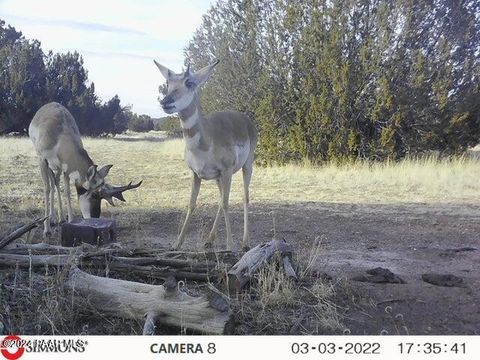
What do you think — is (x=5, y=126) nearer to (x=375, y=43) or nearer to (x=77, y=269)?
(x=77, y=269)

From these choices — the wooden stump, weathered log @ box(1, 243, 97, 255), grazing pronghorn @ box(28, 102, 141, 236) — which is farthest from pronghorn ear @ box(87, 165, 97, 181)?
weathered log @ box(1, 243, 97, 255)

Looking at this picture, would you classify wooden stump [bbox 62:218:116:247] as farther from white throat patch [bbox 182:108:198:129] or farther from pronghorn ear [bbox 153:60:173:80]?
pronghorn ear [bbox 153:60:173:80]

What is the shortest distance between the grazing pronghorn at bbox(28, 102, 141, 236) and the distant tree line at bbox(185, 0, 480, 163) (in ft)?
14.9

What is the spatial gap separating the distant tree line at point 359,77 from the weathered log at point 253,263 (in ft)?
22.3

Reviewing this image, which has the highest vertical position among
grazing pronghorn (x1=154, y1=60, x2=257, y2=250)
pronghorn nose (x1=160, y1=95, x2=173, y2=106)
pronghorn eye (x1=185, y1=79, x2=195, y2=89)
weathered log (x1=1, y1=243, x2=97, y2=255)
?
pronghorn eye (x1=185, y1=79, x2=195, y2=89)

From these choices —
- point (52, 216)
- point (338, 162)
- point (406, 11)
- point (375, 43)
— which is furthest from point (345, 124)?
point (52, 216)

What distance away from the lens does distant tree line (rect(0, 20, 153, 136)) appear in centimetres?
417

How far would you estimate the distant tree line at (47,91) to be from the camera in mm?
4165

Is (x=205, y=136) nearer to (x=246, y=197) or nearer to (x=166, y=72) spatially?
(x=166, y=72)

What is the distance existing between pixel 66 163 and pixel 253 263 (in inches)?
110

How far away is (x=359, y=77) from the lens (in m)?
10.4

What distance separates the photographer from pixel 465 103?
10.5 meters

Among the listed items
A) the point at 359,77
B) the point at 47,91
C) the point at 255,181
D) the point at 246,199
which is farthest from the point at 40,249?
the point at 359,77

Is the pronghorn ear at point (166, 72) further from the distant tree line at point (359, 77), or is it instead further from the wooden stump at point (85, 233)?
the distant tree line at point (359, 77)
